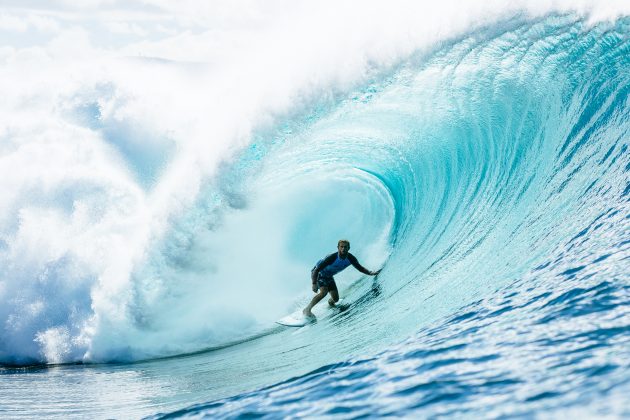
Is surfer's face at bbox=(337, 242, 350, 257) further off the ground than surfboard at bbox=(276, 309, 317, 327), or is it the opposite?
surfer's face at bbox=(337, 242, 350, 257)

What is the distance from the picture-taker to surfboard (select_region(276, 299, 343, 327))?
943 centimetres

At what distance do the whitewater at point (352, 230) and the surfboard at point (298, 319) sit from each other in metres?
0.15

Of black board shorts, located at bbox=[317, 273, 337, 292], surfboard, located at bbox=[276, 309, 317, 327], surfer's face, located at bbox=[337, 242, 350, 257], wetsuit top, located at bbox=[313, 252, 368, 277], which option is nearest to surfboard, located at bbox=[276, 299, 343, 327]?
surfboard, located at bbox=[276, 309, 317, 327]

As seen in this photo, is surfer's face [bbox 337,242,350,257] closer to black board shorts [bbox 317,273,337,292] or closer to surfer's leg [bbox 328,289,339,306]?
black board shorts [bbox 317,273,337,292]

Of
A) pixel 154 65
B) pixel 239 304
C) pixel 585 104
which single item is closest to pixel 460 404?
pixel 239 304

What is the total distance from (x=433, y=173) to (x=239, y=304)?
4534 mm

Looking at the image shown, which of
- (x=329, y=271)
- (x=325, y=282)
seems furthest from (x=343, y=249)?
(x=325, y=282)

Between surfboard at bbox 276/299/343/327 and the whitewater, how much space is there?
153mm

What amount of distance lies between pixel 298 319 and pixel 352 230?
2.92m

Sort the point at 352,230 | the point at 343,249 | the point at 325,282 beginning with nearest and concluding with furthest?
the point at 343,249 → the point at 325,282 → the point at 352,230

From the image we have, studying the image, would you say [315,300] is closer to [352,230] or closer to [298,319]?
[298,319]

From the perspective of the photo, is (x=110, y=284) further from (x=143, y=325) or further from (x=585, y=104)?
(x=585, y=104)

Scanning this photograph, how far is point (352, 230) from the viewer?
12.1m

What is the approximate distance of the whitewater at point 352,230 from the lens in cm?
575
